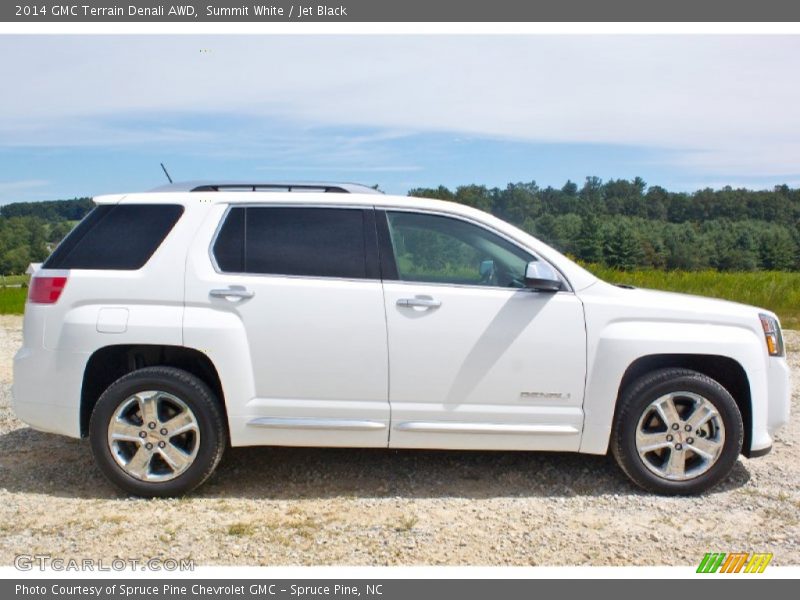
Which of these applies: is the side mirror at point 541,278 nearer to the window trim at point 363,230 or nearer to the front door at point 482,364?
the front door at point 482,364

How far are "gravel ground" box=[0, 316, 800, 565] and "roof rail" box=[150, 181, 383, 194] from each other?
6.57 feet

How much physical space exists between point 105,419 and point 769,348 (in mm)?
4383

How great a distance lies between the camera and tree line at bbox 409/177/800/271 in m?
32.3

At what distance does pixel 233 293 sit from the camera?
4887mm

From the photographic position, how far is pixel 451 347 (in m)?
4.86

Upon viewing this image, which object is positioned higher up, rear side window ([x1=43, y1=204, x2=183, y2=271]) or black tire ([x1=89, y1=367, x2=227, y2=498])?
rear side window ([x1=43, y1=204, x2=183, y2=271])

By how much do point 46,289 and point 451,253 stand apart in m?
2.66

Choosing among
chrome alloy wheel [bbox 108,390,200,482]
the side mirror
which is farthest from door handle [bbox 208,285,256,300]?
the side mirror

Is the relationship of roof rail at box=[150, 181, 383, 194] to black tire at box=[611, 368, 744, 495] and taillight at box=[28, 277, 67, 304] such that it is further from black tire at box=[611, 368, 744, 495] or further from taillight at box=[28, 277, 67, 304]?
black tire at box=[611, 368, 744, 495]

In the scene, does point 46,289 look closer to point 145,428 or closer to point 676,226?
point 145,428

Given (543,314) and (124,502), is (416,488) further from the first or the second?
(124,502)

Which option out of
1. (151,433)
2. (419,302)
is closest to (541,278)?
(419,302)

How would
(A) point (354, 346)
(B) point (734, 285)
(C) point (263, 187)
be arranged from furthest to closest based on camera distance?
(B) point (734, 285), (C) point (263, 187), (A) point (354, 346)

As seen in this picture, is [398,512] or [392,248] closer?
[398,512]
